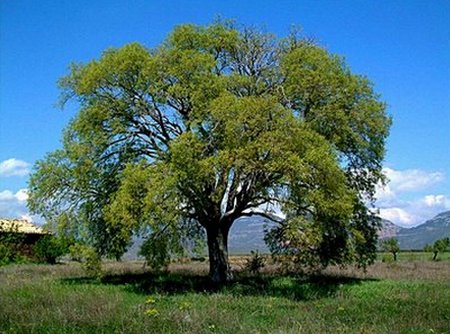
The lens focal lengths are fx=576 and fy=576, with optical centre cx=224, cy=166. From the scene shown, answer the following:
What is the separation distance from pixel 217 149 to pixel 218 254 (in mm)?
→ 6628

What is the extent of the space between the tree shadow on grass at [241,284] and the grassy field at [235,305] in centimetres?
5

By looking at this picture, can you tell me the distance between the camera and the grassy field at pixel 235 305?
13.2 metres

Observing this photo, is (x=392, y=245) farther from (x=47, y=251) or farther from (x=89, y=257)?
(x=89, y=257)

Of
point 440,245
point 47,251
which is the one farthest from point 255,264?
point 440,245

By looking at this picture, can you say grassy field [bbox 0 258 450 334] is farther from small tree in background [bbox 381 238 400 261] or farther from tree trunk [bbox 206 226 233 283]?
small tree in background [bbox 381 238 400 261]

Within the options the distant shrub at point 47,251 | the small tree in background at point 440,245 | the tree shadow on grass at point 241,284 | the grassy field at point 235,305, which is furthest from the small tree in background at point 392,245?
the distant shrub at point 47,251

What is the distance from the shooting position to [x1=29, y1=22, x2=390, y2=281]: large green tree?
79.0 feet

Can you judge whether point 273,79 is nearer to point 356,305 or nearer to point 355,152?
point 355,152

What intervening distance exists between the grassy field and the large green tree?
2165mm

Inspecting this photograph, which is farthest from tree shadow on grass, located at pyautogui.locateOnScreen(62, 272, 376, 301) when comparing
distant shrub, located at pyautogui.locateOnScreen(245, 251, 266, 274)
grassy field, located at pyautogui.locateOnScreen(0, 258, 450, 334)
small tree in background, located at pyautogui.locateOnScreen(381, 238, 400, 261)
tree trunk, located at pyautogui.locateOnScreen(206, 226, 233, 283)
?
small tree in background, located at pyautogui.locateOnScreen(381, 238, 400, 261)

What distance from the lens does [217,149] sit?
1010 inches

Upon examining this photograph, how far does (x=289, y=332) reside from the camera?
39.4ft

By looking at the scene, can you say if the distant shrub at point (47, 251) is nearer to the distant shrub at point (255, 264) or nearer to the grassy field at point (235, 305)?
the grassy field at point (235, 305)

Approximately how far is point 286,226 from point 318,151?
3901 mm
